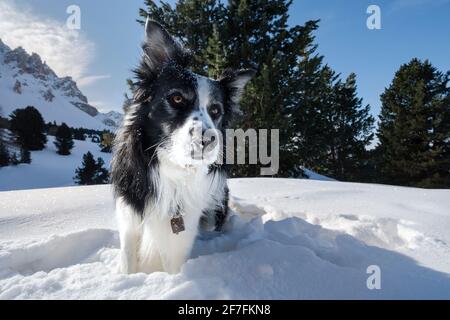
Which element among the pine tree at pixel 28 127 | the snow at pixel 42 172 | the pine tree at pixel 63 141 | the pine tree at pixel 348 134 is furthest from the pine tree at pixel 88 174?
the pine tree at pixel 348 134

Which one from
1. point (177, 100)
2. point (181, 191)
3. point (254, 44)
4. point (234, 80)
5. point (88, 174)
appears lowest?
point (88, 174)

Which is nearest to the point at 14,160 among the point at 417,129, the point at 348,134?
the point at 348,134

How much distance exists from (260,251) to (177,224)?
27.6 inches

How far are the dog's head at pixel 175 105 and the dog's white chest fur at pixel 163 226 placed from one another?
224 mm

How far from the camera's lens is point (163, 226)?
234cm

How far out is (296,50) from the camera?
12500mm

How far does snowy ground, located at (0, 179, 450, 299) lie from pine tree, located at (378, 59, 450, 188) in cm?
1642

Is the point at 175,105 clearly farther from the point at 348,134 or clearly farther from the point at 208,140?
the point at 348,134

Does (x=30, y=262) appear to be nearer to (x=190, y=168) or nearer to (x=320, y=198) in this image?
(x=190, y=168)

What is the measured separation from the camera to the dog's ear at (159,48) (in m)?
2.53

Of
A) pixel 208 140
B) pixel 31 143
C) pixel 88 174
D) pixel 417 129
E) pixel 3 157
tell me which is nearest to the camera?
pixel 208 140

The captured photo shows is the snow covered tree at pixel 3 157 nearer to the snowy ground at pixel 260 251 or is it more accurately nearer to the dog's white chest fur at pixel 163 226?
the snowy ground at pixel 260 251

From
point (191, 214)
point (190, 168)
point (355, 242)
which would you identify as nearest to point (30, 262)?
point (191, 214)

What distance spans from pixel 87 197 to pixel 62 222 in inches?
48.1
